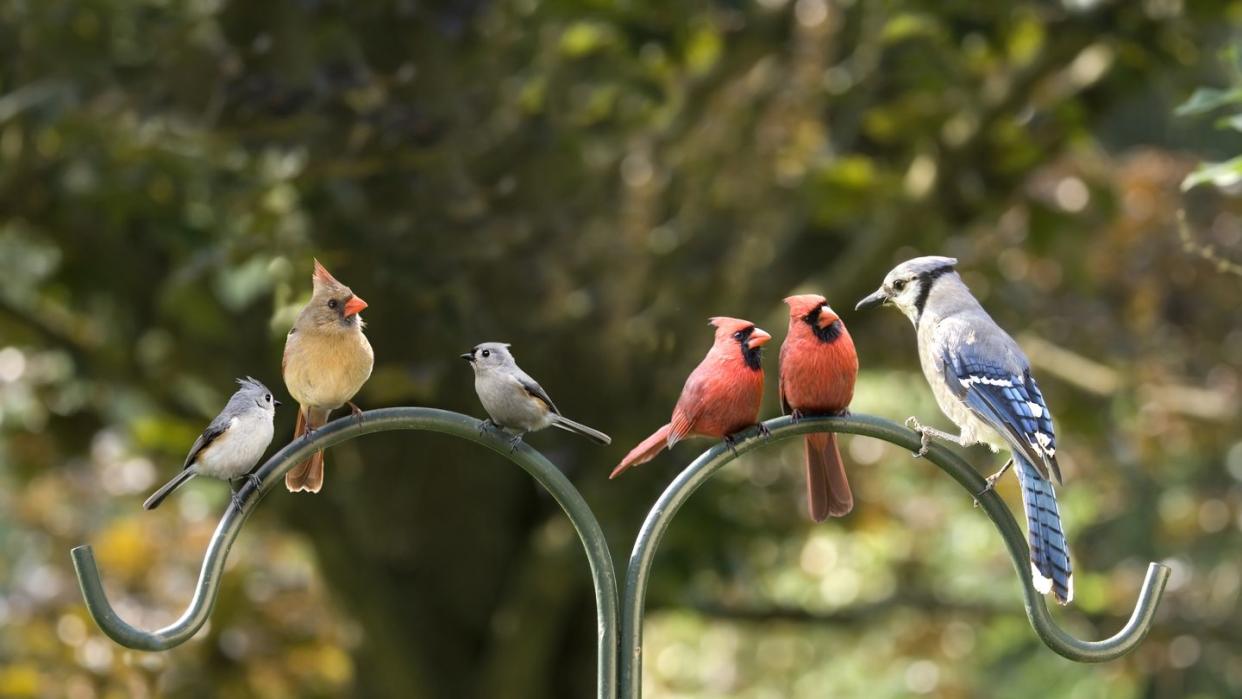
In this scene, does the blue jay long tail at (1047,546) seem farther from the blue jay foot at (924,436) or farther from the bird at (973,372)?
the blue jay foot at (924,436)

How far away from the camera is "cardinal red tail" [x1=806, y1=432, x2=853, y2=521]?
7.72 ft

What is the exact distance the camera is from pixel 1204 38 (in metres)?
5.55

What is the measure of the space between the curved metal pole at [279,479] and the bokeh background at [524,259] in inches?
83.0

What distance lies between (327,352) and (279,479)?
0.21m

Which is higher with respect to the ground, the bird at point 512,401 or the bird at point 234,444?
the bird at point 512,401

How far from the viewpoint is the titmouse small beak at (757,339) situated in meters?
2.26

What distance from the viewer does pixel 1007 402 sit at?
7.87 ft

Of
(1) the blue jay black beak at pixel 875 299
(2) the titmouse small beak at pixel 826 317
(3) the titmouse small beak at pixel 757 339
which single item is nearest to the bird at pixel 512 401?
(3) the titmouse small beak at pixel 757 339

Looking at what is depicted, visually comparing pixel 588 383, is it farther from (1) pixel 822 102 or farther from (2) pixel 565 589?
(1) pixel 822 102

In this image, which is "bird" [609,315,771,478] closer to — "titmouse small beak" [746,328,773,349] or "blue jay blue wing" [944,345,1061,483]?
"titmouse small beak" [746,328,773,349]

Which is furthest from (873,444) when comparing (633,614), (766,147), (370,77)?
(633,614)

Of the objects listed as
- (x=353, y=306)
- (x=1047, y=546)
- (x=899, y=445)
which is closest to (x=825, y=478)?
(x=899, y=445)

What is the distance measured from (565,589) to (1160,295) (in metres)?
3.10

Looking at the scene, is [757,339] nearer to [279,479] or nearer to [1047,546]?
[1047,546]
